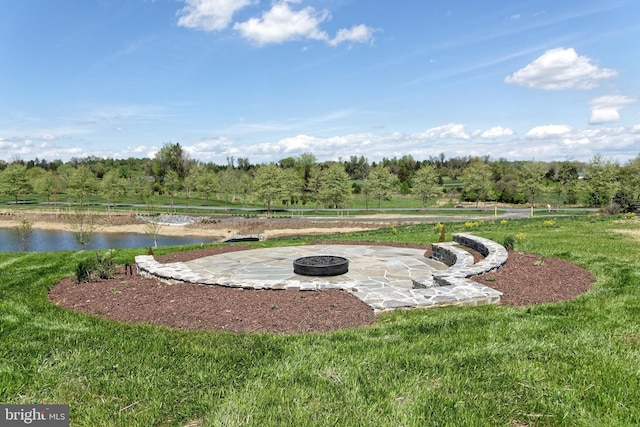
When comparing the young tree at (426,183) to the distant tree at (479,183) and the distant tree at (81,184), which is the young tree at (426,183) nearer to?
the distant tree at (479,183)

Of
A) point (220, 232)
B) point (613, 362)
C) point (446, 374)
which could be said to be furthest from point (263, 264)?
point (220, 232)

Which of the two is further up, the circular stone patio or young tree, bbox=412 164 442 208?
young tree, bbox=412 164 442 208

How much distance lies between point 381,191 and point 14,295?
47.3m

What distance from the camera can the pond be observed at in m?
28.1

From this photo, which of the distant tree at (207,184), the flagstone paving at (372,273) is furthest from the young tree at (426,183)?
the flagstone paving at (372,273)

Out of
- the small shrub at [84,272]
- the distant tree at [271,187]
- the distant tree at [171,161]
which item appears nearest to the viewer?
the small shrub at [84,272]

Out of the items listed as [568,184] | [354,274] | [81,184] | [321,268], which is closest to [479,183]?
[568,184]

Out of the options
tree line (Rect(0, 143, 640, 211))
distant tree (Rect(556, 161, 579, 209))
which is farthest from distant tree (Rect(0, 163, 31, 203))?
distant tree (Rect(556, 161, 579, 209))

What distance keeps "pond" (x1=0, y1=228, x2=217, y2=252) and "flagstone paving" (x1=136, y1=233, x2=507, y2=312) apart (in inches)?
747

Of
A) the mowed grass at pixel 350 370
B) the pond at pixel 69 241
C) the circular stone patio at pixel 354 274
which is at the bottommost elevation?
the pond at pixel 69 241

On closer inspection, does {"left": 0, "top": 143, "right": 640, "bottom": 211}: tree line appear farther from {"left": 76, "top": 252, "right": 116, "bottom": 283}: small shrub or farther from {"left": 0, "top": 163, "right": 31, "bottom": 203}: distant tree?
{"left": 76, "top": 252, "right": 116, "bottom": 283}: small shrub

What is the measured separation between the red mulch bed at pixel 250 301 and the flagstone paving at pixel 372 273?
0.87 ft

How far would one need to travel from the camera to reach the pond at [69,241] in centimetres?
2814

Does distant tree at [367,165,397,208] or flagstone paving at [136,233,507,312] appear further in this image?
distant tree at [367,165,397,208]
